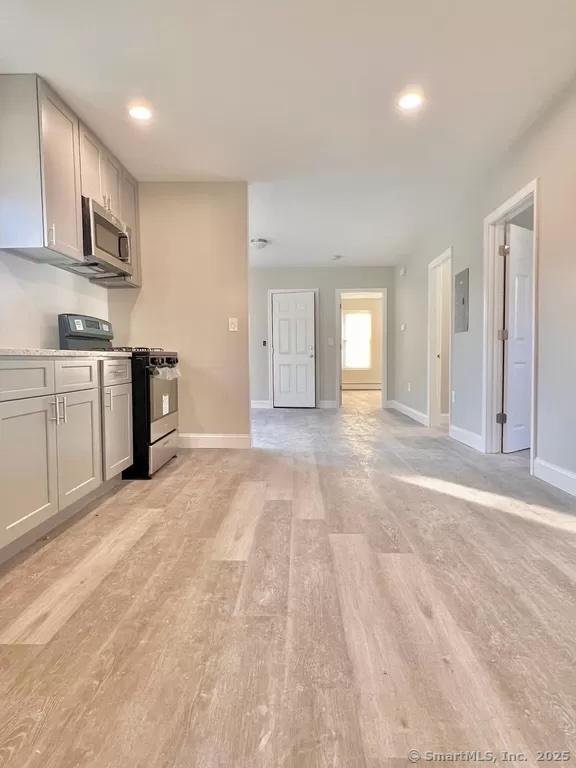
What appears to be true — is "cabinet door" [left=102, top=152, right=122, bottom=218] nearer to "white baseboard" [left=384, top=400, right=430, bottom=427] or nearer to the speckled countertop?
the speckled countertop

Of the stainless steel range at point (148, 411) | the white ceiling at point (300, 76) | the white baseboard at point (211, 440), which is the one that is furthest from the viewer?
the white baseboard at point (211, 440)

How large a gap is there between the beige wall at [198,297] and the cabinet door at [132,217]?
0.07m

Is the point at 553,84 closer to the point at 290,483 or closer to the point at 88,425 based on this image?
the point at 290,483

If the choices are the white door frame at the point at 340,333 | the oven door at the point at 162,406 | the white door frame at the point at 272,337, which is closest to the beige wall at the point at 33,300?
the oven door at the point at 162,406

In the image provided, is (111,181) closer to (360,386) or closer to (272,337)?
(272,337)

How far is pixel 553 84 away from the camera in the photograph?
232cm

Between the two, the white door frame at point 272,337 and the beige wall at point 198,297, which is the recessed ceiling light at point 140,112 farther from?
the white door frame at point 272,337

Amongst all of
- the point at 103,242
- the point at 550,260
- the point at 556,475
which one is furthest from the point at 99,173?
the point at 556,475

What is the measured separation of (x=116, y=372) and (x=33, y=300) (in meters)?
0.69

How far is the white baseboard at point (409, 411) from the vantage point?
5198mm

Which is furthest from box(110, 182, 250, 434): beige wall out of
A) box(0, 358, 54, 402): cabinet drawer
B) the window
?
the window

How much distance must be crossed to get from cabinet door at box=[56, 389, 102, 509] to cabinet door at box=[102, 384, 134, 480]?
0.08 meters

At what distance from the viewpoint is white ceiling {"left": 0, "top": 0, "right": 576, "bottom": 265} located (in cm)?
185

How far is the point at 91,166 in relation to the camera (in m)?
2.78
